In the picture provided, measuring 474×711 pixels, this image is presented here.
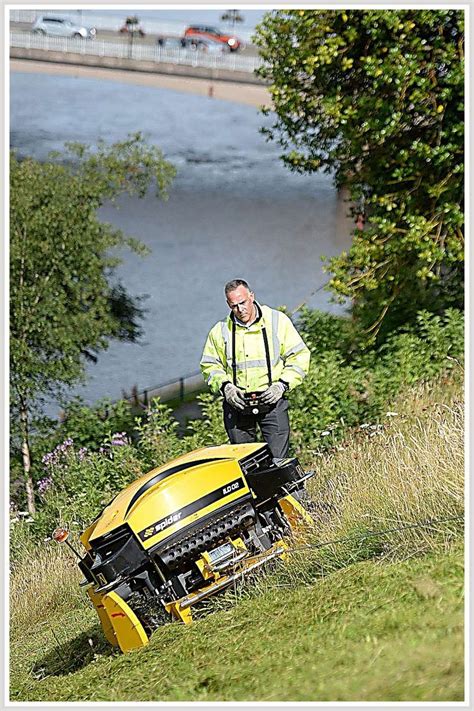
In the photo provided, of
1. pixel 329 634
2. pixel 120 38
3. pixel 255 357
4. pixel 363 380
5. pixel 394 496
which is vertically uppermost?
pixel 120 38

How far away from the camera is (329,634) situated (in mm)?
4867

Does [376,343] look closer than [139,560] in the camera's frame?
No

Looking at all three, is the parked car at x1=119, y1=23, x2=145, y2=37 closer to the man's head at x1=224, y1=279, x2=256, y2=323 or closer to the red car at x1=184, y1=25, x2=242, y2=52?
the red car at x1=184, y1=25, x2=242, y2=52

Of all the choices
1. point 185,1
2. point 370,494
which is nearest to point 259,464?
point 370,494

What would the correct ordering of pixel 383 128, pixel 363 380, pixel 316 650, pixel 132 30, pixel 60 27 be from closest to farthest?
pixel 316 650
pixel 363 380
pixel 383 128
pixel 132 30
pixel 60 27

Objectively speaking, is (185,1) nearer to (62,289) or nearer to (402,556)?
(402,556)

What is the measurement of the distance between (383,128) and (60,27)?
22.9m

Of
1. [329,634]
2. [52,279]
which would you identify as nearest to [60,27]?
[52,279]

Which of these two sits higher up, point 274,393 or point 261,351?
point 261,351

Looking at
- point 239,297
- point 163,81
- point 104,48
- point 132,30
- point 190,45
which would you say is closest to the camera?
point 239,297

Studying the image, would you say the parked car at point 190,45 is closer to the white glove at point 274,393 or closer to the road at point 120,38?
the road at point 120,38

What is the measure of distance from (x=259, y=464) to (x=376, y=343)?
27.3ft

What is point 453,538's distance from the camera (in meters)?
5.37

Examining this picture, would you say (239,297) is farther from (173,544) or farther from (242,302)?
(173,544)
